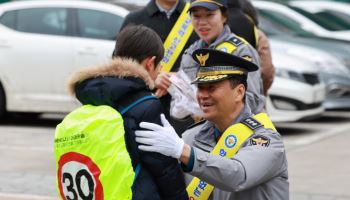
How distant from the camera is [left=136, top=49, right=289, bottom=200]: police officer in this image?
10.9 feet

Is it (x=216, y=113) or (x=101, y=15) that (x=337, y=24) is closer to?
(x=101, y=15)

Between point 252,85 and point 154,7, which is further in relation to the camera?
point 154,7

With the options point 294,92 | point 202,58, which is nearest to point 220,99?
point 202,58

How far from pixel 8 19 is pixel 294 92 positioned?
12.4ft

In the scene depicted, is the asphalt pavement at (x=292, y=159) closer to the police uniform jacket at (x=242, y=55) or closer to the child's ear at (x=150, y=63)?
the police uniform jacket at (x=242, y=55)

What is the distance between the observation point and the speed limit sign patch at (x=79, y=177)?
351 cm

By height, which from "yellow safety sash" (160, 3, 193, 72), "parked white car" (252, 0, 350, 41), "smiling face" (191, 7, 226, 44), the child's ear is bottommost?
"parked white car" (252, 0, 350, 41)

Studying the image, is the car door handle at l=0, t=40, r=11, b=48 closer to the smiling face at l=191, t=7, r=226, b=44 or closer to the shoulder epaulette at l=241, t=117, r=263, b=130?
the smiling face at l=191, t=7, r=226, b=44

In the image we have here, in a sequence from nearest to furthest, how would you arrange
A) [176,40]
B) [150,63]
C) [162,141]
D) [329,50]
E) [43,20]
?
[162,141]
[150,63]
[176,40]
[43,20]
[329,50]

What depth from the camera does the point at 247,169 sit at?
3.41 metres

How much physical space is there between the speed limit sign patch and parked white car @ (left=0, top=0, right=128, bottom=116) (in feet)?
26.9

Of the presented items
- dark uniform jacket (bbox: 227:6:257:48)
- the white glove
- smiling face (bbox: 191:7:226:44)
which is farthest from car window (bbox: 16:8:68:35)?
the white glove

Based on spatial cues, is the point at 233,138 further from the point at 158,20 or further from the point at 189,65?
the point at 158,20

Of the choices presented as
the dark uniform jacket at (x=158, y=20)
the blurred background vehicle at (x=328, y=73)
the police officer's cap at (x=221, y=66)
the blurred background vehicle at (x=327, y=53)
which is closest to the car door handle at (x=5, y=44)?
the blurred background vehicle at (x=327, y=53)
